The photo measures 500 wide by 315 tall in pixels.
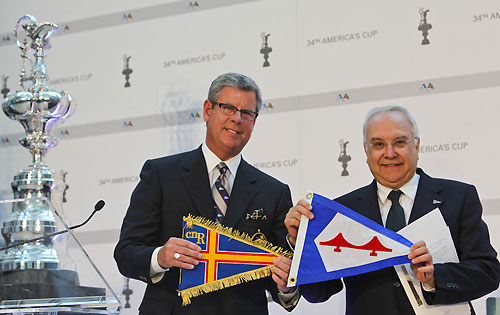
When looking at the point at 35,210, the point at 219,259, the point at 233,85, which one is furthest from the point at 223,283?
the point at 35,210

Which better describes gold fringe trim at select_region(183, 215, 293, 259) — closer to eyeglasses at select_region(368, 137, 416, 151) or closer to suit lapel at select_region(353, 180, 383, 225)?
suit lapel at select_region(353, 180, 383, 225)

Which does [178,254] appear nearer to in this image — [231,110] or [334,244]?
[334,244]

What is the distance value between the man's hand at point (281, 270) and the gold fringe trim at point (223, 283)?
0.19 feet

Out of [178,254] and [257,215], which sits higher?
[257,215]

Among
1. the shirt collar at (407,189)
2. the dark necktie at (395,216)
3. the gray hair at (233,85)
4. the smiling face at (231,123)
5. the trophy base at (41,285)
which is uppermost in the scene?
the gray hair at (233,85)

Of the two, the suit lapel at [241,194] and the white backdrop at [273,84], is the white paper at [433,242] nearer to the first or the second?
the suit lapel at [241,194]

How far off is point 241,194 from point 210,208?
0.56ft

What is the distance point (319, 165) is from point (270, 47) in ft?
3.11

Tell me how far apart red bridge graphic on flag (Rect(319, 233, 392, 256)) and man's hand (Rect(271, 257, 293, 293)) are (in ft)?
0.56

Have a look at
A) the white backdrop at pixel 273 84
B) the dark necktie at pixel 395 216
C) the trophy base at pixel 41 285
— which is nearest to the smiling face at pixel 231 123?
the dark necktie at pixel 395 216

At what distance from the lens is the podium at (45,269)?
135 inches

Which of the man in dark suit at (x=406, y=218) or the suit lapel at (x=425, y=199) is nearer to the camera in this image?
the man in dark suit at (x=406, y=218)

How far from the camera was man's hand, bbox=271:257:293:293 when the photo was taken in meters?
3.19

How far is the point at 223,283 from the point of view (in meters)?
3.25
